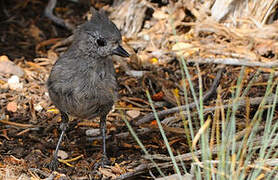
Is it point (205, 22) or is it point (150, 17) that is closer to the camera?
point (205, 22)

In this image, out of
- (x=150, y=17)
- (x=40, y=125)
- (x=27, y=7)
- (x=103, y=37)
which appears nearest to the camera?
(x=103, y=37)

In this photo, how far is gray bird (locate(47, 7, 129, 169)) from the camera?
3.60 metres

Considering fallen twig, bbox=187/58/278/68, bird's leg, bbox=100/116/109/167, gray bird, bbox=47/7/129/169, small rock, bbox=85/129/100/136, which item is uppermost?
gray bird, bbox=47/7/129/169

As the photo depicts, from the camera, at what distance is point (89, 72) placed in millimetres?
3621

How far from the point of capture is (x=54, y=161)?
3643mm

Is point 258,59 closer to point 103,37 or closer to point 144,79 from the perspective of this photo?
point 144,79

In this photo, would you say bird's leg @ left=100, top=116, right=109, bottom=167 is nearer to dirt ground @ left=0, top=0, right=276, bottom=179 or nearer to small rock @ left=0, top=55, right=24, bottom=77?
dirt ground @ left=0, top=0, right=276, bottom=179

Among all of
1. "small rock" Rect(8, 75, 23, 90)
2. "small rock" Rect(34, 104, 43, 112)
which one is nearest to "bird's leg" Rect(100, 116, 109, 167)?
"small rock" Rect(34, 104, 43, 112)

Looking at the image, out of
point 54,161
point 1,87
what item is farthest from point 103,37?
→ point 1,87

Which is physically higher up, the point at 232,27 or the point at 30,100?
the point at 232,27

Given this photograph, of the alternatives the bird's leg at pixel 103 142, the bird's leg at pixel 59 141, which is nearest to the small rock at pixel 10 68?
the bird's leg at pixel 59 141

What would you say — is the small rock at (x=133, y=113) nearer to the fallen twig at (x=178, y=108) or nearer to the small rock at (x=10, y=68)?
the fallen twig at (x=178, y=108)

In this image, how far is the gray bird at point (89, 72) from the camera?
360cm

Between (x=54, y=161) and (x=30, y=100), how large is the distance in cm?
105
